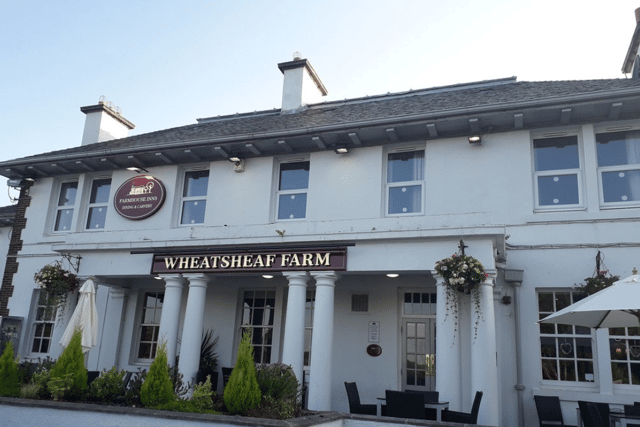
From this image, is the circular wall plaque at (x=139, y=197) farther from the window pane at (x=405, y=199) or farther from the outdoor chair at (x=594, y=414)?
the outdoor chair at (x=594, y=414)

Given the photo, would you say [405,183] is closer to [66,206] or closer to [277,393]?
[277,393]

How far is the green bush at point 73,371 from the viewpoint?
25.7 feet

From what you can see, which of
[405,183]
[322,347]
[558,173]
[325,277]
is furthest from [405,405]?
[558,173]

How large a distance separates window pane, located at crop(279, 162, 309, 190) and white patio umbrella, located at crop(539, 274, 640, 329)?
22.9 ft

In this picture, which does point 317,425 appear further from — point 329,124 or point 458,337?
point 329,124

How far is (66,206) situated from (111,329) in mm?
4060

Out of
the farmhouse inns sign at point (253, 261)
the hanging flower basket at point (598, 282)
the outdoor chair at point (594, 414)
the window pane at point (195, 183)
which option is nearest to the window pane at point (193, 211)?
the window pane at point (195, 183)

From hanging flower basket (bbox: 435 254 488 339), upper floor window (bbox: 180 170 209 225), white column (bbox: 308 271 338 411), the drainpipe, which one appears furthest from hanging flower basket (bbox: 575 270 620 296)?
upper floor window (bbox: 180 170 209 225)

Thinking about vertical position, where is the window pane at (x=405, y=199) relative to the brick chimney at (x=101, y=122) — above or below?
below

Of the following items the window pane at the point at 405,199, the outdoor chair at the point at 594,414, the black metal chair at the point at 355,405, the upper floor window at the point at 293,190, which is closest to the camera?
the outdoor chair at the point at 594,414

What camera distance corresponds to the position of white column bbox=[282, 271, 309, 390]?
10164 mm

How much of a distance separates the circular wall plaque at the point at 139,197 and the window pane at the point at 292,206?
3.14 m

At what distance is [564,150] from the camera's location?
11242mm

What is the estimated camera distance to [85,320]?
10.8 meters
